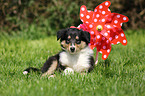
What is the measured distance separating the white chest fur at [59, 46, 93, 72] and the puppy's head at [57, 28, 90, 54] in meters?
0.12

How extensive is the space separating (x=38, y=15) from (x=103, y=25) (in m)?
5.05

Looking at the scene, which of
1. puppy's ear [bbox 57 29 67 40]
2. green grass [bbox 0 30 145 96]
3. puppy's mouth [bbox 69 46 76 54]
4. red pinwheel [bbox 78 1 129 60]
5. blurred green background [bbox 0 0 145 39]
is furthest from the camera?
blurred green background [bbox 0 0 145 39]

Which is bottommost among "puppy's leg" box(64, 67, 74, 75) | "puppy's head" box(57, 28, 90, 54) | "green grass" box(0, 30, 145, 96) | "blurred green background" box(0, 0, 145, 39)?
"green grass" box(0, 30, 145, 96)

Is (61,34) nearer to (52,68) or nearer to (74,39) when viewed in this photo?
(74,39)

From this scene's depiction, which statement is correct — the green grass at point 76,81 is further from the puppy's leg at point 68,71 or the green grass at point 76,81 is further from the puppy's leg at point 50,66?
the puppy's leg at point 50,66

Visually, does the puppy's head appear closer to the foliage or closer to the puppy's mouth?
the puppy's mouth

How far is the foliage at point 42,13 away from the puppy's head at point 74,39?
4456mm

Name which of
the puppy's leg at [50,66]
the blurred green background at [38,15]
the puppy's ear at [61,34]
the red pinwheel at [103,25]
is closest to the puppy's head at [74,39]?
the puppy's ear at [61,34]

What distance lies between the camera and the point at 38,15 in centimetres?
785

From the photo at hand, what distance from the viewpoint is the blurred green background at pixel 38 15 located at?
7422mm

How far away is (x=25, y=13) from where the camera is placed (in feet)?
25.0

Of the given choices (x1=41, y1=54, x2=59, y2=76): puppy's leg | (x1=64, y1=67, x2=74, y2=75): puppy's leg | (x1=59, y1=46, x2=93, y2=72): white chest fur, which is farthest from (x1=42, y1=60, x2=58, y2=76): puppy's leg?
(x1=64, y1=67, x2=74, y2=75): puppy's leg

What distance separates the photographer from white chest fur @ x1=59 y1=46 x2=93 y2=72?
3.25 m


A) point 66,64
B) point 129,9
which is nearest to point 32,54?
point 66,64
